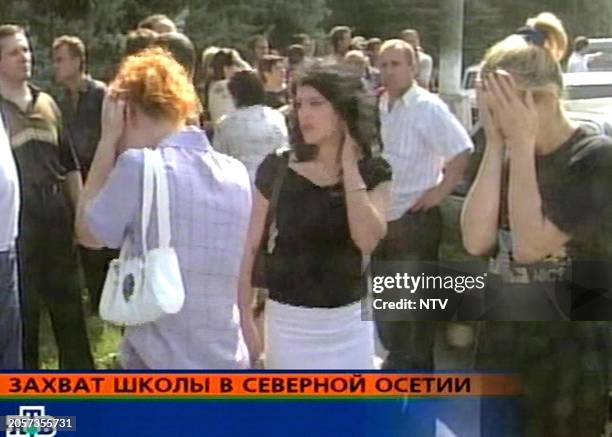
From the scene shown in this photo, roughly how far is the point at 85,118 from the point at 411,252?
0.89 metres

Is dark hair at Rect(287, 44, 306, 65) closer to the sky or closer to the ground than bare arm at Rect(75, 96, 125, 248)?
closer to the sky

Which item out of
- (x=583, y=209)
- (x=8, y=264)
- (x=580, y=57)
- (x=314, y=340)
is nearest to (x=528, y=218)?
(x=583, y=209)

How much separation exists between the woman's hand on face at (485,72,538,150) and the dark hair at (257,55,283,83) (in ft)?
1.74

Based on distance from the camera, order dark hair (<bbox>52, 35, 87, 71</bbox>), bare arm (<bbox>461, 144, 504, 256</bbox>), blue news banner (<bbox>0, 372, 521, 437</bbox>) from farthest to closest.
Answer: blue news banner (<bbox>0, 372, 521, 437</bbox>) → bare arm (<bbox>461, 144, 504, 256</bbox>) → dark hair (<bbox>52, 35, 87, 71</bbox>)

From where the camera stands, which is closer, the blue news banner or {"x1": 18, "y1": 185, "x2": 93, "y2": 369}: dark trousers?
{"x1": 18, "y1": 185, "x2": 93, "y2": 369}: dark trousers

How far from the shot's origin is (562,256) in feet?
9.32

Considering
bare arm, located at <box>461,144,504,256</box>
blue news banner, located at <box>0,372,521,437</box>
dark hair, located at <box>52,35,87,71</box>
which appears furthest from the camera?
blue news banner, located at <box>0,372,521,437</box>

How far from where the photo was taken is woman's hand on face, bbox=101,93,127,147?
2736mm

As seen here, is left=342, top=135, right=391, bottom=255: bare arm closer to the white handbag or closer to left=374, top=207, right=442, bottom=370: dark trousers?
left=374, top=207, right=442, bottom=370: dark trousers

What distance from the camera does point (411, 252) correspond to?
2.80 metres

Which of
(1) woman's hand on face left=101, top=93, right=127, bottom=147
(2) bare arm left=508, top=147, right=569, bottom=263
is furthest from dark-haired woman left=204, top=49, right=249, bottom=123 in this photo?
(2) bare arm left=508, top=147, right=569, bottom=263

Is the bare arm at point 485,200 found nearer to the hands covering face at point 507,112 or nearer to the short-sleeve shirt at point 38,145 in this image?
the hands covering face at point 507,112

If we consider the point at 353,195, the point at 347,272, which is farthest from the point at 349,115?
the point at 347,272

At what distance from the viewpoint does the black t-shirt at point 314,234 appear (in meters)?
2.79
